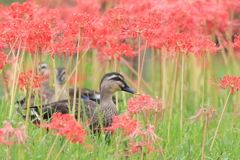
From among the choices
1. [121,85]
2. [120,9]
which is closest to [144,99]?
[120,9]

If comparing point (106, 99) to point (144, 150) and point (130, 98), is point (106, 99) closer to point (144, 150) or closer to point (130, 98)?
point (144, 150)

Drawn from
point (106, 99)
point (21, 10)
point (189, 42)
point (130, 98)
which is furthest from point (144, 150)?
point (21, 10)

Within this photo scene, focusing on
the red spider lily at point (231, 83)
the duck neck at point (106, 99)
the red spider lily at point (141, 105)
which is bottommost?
the duck neck at point (106, 99)

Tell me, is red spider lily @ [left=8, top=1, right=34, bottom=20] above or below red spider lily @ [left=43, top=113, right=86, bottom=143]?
above

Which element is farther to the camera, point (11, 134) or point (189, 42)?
point (189, 42)

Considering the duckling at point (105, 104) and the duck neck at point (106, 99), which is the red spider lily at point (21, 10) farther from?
the duck neck at point (106, 99)

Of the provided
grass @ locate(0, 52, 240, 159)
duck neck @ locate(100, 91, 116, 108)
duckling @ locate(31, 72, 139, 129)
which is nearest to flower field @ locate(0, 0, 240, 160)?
grass @ locate(0, 52, 240, 159)

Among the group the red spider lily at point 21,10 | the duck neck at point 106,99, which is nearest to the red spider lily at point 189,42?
the red spider lily at point 21,10

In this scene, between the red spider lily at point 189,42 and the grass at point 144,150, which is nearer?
the grass at point 144,150

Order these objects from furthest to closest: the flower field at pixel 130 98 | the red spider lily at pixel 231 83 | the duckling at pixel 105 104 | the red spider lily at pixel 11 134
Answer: the duckling at pixel 105 104, the red spider lily at pixel 231 83, the flower field at pixel 130 98, the red spider lily at pixel 11 134

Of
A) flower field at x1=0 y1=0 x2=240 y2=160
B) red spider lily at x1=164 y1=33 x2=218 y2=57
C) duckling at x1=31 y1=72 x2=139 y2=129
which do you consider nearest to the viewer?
flower field at x1=0 y1=0 x2=240 y2=160

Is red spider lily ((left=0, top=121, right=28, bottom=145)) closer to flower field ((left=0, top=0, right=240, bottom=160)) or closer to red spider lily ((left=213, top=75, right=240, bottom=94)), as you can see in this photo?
flower field ((left=0, top=0, right=240, bottom=160))

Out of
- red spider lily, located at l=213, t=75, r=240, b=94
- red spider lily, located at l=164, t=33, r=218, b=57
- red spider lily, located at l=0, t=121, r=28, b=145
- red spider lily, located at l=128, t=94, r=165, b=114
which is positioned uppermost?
red spider lily, located at l=164, t=33, r=218, b=57

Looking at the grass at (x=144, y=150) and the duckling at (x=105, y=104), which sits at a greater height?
the duckling at (x=105, y=104)
